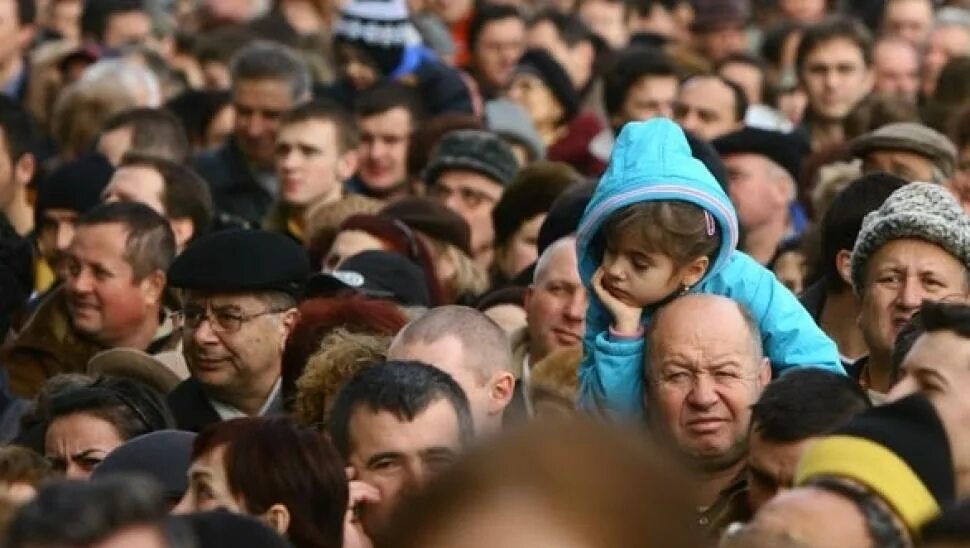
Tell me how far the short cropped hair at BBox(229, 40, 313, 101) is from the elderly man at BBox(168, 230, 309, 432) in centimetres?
580

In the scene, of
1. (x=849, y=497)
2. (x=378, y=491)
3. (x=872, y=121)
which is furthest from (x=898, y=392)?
(x=872, y=121)

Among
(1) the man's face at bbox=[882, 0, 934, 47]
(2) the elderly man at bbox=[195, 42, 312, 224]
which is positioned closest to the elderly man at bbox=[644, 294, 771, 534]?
(2) the elderly man at bbox=[195, 42, 312, 224]

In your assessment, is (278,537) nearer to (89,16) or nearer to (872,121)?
(872,121)

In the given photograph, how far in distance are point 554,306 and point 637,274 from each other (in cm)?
245

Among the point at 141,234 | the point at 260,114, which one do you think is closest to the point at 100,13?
the point at 260,114

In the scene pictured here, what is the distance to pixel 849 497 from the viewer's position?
16.6 feet

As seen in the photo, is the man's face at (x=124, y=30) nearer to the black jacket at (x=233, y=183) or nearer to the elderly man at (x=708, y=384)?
the black jacket at (x=233, y=183)

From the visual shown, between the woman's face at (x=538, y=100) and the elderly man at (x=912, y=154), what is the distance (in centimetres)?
629

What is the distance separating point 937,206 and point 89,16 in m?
12.5

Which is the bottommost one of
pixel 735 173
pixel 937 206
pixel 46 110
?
pixel 46 110

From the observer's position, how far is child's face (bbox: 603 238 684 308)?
7406 millimetres

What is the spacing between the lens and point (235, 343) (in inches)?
385

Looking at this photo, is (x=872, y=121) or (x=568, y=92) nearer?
(x=872, y=121)

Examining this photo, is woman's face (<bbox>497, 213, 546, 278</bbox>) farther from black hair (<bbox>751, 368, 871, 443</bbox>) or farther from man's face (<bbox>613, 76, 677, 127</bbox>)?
black hair (<bbox>751, 368, 871, 443</bbox>)
